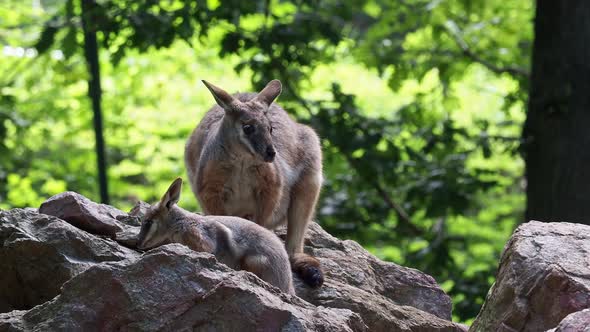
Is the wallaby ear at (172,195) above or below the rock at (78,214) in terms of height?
above

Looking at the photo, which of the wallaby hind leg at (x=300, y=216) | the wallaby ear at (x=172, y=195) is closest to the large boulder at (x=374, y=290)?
the wallaby hind leg at (x=300, y=216)

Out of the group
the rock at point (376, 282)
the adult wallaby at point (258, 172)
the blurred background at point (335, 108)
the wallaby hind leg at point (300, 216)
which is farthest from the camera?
the blurred background at point (335, 108)

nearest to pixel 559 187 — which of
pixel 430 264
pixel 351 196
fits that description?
pixel 430 264

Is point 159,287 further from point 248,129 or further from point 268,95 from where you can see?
point 268,95

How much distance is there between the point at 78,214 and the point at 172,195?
27.8 inches

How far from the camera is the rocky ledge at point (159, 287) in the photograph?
4535mm

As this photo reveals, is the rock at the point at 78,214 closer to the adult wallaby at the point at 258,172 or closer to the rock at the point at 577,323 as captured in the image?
the adult wallaby at the point at 258,172

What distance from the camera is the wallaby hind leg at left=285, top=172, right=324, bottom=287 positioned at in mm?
6676

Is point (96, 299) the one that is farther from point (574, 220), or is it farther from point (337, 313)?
point (574, 220)

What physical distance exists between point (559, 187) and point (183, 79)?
8590mm

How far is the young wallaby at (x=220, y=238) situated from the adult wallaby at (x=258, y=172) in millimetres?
825

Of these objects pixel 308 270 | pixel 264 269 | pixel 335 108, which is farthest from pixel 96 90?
pixel 264 269

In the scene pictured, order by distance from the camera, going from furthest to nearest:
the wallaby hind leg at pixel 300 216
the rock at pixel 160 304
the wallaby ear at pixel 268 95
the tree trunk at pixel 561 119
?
the tree trunk at pixel 561 119 → the wallaby ear at pixel 268 95 → the wallaby hind leg at pixel 300 216 → the rock at pixel 160 304

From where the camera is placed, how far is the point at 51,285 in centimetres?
540
